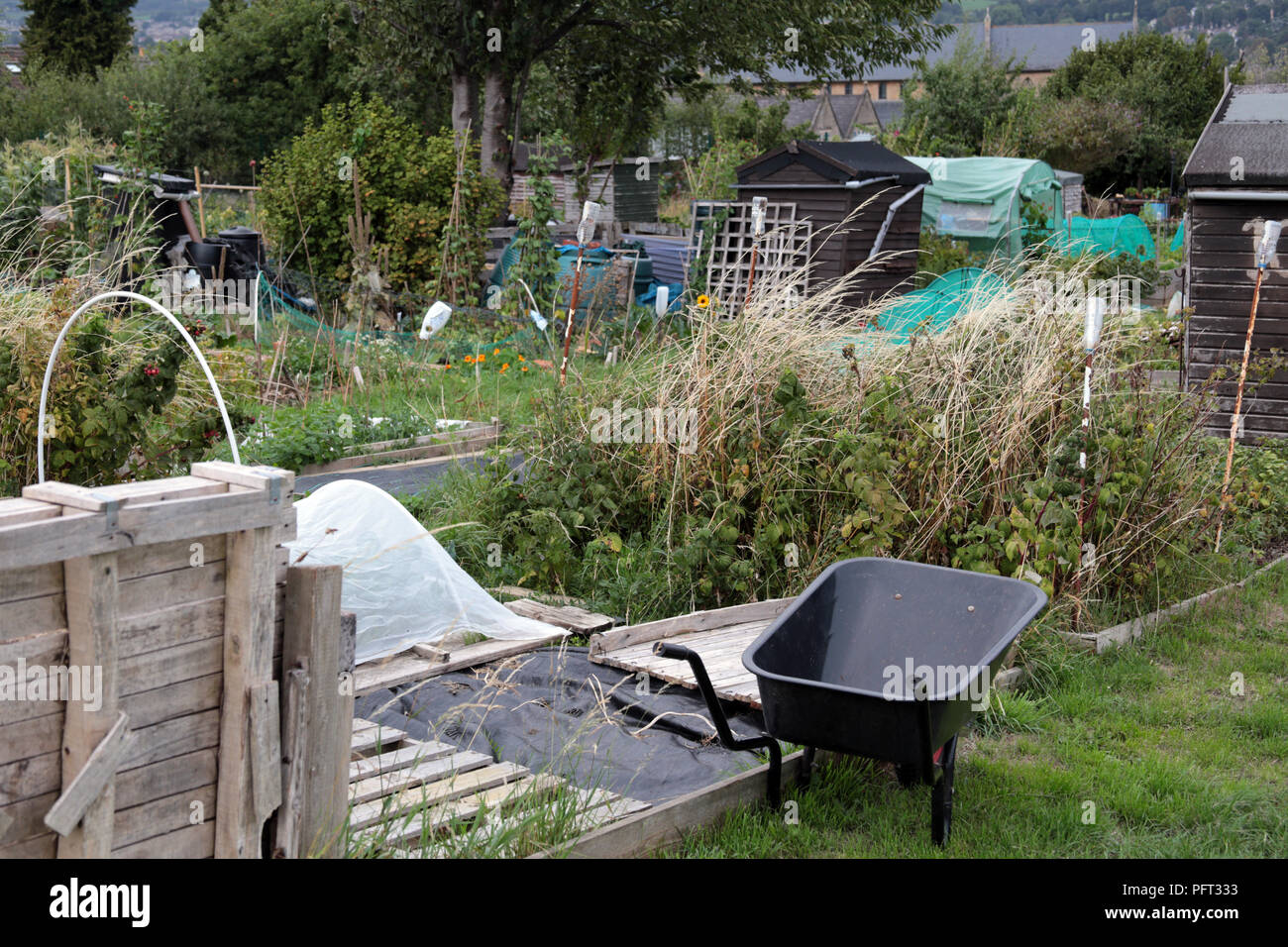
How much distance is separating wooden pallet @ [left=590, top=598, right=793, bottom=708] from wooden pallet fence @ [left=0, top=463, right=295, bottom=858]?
7.21 ft

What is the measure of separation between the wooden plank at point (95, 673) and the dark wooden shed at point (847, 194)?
12.7 meters

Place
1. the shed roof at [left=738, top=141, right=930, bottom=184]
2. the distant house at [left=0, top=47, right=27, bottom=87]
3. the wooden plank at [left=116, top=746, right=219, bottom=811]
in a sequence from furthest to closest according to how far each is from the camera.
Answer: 1. the distant house at [left=0, top=47, right=27, bottom=87]
2. the shed roof at [left=738, top=141, right=930, bottom=184]
3. the wooden plank at [left=116, top=746, right=219, bottom=811]

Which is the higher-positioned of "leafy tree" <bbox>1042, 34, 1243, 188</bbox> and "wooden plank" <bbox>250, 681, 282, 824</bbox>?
"leafy tree" <bbox>1042, 34, 1243, 188</bbox>

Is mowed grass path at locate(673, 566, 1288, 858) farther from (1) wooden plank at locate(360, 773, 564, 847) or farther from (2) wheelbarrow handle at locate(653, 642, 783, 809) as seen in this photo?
(1) wooden plank at locate(360, 773, 564, 847)

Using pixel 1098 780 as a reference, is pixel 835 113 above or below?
above

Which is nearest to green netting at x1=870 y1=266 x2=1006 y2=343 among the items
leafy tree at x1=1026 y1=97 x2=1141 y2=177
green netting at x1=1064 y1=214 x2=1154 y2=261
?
green netting at x1=1064 y1=214 x2=1154 y2=261

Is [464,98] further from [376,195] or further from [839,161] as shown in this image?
[839,161]

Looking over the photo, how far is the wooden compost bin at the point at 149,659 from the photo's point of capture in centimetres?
232

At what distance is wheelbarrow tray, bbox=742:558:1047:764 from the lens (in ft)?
11.3

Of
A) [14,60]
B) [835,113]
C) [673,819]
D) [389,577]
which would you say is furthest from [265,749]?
[835,113]

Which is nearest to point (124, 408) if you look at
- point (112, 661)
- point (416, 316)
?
point (112, 661)

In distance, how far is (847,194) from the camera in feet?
47.2

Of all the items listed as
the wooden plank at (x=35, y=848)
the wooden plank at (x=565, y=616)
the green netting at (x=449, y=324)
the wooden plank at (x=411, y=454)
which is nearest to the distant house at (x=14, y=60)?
the green netting at (x=449, y=324)

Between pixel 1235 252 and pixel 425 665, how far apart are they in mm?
7421
